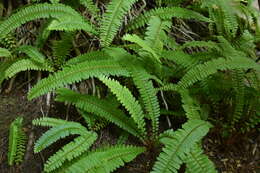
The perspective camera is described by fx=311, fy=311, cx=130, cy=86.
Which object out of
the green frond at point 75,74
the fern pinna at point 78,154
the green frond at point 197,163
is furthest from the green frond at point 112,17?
the green frond at point 197,163

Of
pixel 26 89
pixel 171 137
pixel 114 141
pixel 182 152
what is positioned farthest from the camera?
pixel 26 89

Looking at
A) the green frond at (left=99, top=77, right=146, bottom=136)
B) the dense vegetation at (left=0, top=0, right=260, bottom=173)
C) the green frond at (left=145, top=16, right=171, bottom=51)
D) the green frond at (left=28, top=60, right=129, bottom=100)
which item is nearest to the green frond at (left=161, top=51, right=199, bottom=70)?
the dense vegetation at (left=0, top=0, right=260, bottom=173)

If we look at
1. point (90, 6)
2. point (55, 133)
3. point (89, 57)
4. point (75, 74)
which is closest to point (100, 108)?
point (75, 74)

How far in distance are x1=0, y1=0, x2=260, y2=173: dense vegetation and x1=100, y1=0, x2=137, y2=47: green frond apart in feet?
0.04

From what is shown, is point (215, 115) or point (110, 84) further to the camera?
point (215, 115)

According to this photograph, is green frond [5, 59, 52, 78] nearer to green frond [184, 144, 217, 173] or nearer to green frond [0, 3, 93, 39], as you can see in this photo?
green frond [0, 3, 93, 39]

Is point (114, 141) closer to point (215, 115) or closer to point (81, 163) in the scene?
point (81, 163)

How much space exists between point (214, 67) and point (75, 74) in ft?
4.46

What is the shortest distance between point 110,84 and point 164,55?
0.82 metres

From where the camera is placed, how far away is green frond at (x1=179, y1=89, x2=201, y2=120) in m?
3.09

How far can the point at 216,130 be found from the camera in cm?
335

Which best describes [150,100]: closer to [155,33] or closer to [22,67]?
[155,33]

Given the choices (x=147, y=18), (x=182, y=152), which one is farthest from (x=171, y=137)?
(x=147, y=18)

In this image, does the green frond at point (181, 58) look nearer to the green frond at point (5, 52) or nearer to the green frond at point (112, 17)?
the green frond at point (112, 17)
